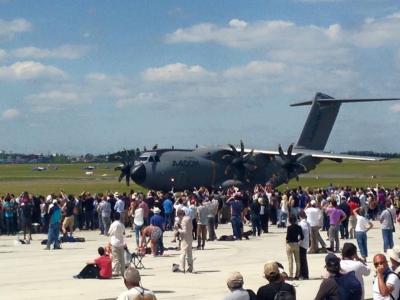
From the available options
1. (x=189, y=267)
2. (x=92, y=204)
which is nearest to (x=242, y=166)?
(x=92, y=204)

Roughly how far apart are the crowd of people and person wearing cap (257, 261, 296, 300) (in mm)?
6845

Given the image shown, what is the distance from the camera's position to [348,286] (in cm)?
945

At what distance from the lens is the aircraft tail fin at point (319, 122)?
55938mm

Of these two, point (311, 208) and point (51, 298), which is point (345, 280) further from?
point (311, 208)

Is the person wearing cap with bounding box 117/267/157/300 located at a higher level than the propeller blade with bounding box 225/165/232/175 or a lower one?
lower

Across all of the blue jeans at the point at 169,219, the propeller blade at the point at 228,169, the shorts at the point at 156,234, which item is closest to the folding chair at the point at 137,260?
the shorts at the point at 156,234

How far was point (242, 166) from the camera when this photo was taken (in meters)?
48.2

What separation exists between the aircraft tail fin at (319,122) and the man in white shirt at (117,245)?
3872 centimetres

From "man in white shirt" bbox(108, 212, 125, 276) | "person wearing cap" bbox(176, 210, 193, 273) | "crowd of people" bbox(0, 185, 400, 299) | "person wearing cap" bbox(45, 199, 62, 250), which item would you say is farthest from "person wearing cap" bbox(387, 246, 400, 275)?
"person wearing cap" bbox(45, 199, 62, 250)

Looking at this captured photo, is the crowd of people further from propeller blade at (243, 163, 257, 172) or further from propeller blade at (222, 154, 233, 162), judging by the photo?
propeller blade at (222, 154, 233, 162)

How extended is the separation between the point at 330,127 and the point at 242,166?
36.9 ft

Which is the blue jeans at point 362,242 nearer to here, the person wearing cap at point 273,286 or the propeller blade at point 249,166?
the person wearing cap at point 273,286

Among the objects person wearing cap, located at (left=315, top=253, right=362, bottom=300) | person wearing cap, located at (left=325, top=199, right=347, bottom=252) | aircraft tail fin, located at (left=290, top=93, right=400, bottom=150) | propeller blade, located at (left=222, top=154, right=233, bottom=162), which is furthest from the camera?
aircraft tail fin, located at (left=290, top=93, right=400, bottom=150)

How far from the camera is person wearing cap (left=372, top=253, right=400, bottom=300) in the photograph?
912 centimetres
